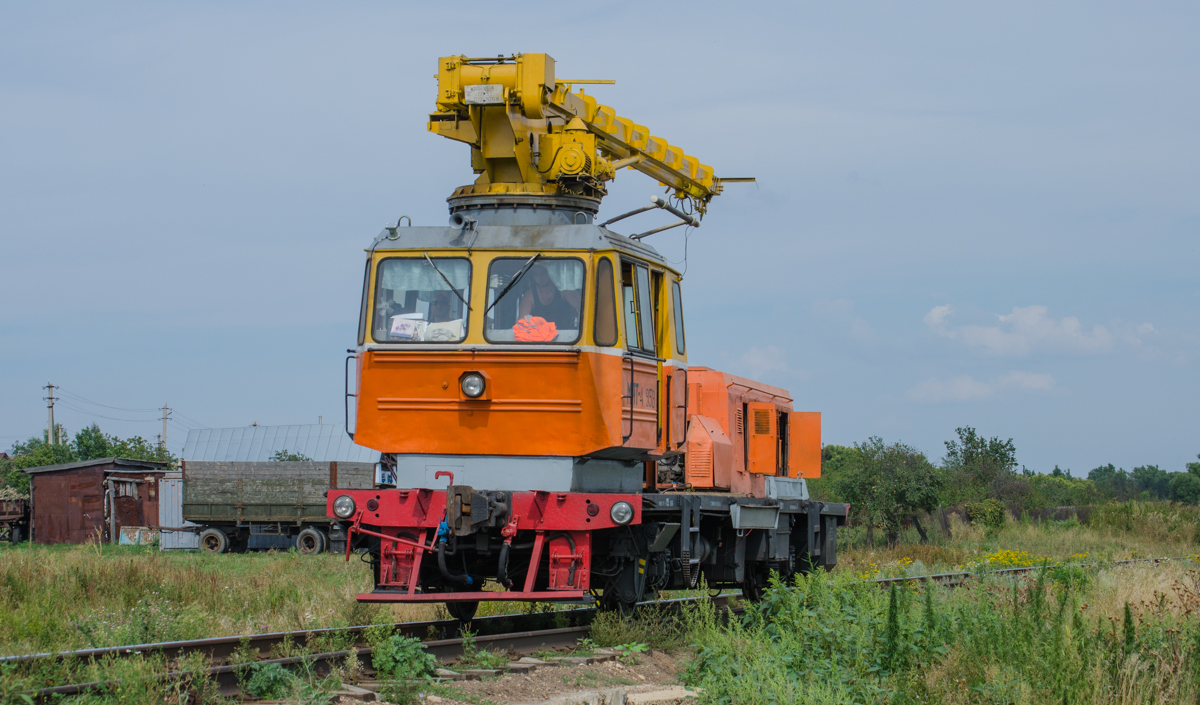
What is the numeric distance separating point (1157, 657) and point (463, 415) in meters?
5.80

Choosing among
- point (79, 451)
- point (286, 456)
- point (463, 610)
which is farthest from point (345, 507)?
point (79, 451)

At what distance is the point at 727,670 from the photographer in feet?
26.4

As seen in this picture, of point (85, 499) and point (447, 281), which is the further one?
point (85, 499)

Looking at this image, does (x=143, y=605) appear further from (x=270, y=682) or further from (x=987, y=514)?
(x=987, y=514)

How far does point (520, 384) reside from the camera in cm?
1018

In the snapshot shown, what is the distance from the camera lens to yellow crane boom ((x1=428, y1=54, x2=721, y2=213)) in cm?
1096

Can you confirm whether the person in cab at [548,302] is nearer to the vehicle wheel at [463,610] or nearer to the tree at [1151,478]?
the vehicle wheel at [463,610]

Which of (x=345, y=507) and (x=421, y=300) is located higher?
(x=421, y=300)

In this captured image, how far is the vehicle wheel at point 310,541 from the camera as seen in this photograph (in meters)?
31.0

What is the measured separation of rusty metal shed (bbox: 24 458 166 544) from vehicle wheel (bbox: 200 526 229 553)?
5.62 meters

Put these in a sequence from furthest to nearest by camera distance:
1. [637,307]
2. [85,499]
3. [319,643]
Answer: [85,499], [637,307], [319,643]

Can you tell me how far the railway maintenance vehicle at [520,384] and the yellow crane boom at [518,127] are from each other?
0.06ft

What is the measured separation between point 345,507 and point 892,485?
21.2 meters

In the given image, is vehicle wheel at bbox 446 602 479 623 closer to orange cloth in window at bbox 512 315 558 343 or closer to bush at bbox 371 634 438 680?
bush at bbox 371 634 438 680
